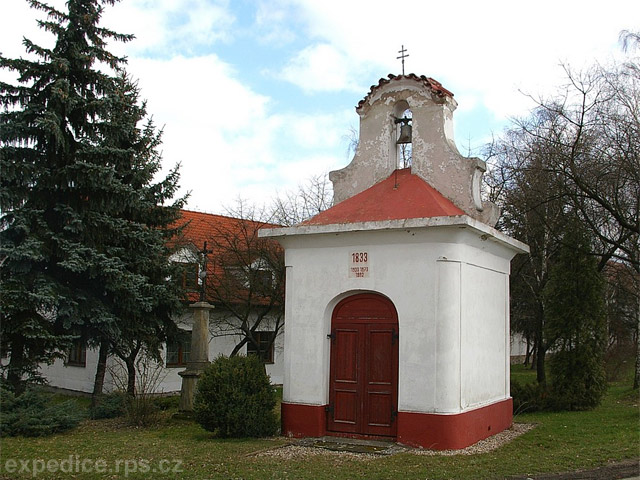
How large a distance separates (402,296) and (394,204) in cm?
174

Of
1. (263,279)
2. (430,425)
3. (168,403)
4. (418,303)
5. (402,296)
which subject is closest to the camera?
(430,425)

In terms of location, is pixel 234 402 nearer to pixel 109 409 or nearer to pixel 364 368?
pixel 364 368

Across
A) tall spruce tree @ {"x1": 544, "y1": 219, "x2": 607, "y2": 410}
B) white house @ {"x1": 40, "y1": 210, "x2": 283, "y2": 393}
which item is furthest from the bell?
white house @ {"x1": 40, "y1": 210, "x2": 283, "y2": 393}

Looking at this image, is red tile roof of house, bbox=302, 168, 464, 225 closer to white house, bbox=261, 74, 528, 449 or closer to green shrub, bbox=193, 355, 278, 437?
white house, bbox=261, 74, 528, 449

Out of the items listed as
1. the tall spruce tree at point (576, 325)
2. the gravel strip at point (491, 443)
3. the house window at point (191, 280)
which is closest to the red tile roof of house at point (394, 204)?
the gravel strip at point (491, 443)

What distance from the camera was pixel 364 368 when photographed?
11.3 meters

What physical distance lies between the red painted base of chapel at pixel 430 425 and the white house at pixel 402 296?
0.02 meters

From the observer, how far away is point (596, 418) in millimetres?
14055

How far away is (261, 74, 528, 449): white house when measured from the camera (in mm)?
10641

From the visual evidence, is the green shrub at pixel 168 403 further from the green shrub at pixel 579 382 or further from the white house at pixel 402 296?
the green shrub at pixel 579 382

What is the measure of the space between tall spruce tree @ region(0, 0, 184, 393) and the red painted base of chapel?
5.52 m

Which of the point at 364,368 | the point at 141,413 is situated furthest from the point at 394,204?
the point at 141,413

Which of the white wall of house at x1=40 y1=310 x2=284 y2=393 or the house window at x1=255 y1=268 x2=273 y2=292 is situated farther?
the white wall of house at x1=40 y1=310 x2=284 y2=393

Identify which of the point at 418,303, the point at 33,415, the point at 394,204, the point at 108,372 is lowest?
the point at 33,415
